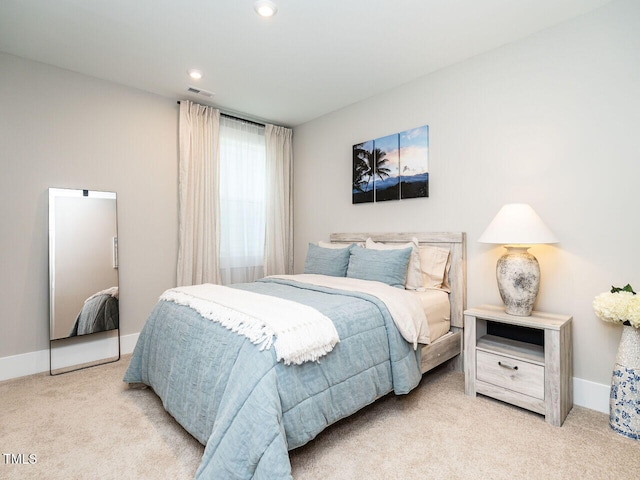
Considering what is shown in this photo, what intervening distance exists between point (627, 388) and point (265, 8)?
315 cm

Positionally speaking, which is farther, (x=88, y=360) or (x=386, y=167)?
(x=386, y=167)

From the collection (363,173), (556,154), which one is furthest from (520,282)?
(363,173)

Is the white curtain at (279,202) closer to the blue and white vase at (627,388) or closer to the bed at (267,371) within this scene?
the bed at (267,371)

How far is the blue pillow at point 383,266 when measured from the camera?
2693 millimetres

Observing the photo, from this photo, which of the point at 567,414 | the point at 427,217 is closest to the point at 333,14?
the point at 427,217

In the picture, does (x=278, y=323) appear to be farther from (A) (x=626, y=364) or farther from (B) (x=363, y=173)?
(B) (x=363, y=173)

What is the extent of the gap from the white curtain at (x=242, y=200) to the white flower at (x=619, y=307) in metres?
3.30

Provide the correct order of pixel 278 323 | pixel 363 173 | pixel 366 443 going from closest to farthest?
pixel 278 323, pixel 366 443, pixel 363 173

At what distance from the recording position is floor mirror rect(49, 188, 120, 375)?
9.37ft

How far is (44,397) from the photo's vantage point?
2354 millimetres

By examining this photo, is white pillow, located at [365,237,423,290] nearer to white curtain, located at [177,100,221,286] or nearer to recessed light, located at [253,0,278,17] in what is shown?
recessed light, located at [253,0,278,17]

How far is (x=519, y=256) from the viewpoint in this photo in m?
2.25

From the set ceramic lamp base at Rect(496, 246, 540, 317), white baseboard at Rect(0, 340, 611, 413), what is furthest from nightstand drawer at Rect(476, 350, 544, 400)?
white baseboard at Rect(0, 340, 611, 413)

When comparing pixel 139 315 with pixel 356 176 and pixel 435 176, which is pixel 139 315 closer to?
pixel 356 176
